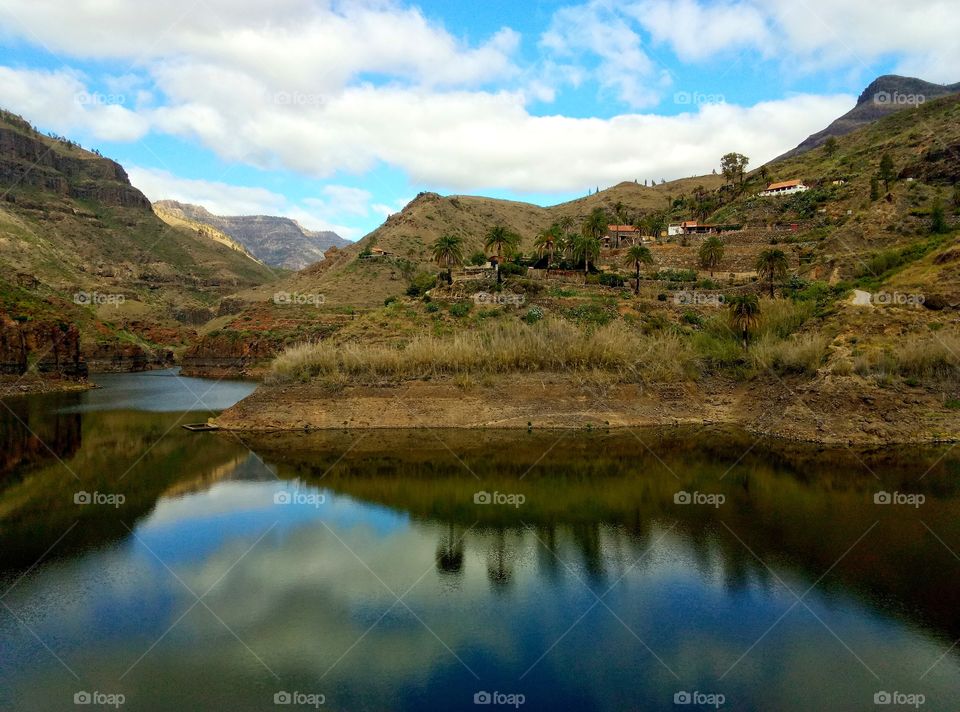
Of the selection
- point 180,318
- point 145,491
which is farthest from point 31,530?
point 180,318

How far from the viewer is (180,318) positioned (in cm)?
12044

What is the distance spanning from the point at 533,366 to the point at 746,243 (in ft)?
165

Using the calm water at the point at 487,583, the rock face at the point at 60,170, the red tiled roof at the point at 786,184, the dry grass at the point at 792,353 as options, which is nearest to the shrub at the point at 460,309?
the dry grass at the point at 792,353

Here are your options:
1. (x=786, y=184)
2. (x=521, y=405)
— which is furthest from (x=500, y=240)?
(x=786, y=184)

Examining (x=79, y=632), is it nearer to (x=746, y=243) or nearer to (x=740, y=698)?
(x=740, y=698)

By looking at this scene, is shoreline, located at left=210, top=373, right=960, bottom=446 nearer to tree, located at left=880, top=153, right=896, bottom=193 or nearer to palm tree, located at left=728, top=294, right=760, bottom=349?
palm tree, located at left=728, top=294, right=760, bottom=349

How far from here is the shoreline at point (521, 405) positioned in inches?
1403

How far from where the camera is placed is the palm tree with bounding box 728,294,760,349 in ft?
135

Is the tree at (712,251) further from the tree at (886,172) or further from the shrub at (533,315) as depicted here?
the shrub at (533,315)

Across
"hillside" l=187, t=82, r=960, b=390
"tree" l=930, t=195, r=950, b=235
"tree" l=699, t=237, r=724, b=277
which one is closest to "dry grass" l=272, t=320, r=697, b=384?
"hillside" l=187, t=82, r=960, b=390

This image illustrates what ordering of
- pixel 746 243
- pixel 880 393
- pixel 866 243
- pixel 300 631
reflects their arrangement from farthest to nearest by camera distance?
1. pixel 746 243
2. pixel 866 243
3. pixel 880 393
4. pixel 300 631

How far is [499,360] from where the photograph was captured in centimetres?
3853

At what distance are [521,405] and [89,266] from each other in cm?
12090

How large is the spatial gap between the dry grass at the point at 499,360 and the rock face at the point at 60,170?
149m
